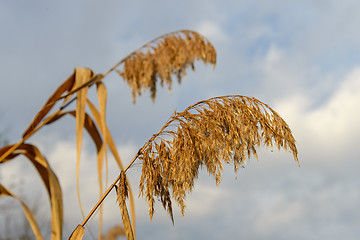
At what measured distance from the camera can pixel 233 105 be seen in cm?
223

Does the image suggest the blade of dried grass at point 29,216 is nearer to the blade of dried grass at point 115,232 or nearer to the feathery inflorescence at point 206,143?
the feathery inflorescence at point 206,143

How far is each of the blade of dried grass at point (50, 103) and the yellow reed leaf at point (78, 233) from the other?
1.78ft

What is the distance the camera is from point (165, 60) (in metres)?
2.89

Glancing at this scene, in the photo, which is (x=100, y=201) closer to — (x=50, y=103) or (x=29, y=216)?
(x=29, y=216)

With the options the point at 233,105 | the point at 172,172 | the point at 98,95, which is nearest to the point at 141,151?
the point at 172,172

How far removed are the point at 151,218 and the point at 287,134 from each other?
0.83 meters

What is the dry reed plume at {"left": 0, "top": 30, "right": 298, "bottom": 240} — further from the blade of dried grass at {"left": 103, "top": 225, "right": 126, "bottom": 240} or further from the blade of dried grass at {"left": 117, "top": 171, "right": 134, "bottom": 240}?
the blade of dried grass at {"left": 103, "top": 225, "right": 126, "bottom": 240}

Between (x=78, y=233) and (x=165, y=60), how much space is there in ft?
4.38

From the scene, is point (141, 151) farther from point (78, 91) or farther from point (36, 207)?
point (36, 207)

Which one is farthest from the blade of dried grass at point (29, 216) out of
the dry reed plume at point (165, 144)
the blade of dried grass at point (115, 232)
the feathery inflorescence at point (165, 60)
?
the blade of dried grass at point (115, 232)

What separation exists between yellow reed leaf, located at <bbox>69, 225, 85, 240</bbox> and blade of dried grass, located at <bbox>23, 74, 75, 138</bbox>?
21.4 inches

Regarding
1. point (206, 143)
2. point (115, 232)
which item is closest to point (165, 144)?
point (206, 143)

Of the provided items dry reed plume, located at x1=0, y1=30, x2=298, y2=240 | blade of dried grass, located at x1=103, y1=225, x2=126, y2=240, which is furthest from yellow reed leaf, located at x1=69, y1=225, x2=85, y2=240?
blade of dried grass, located at x1=103, y1=225, x2=126, y2=240

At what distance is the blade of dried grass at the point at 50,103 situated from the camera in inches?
85.2
